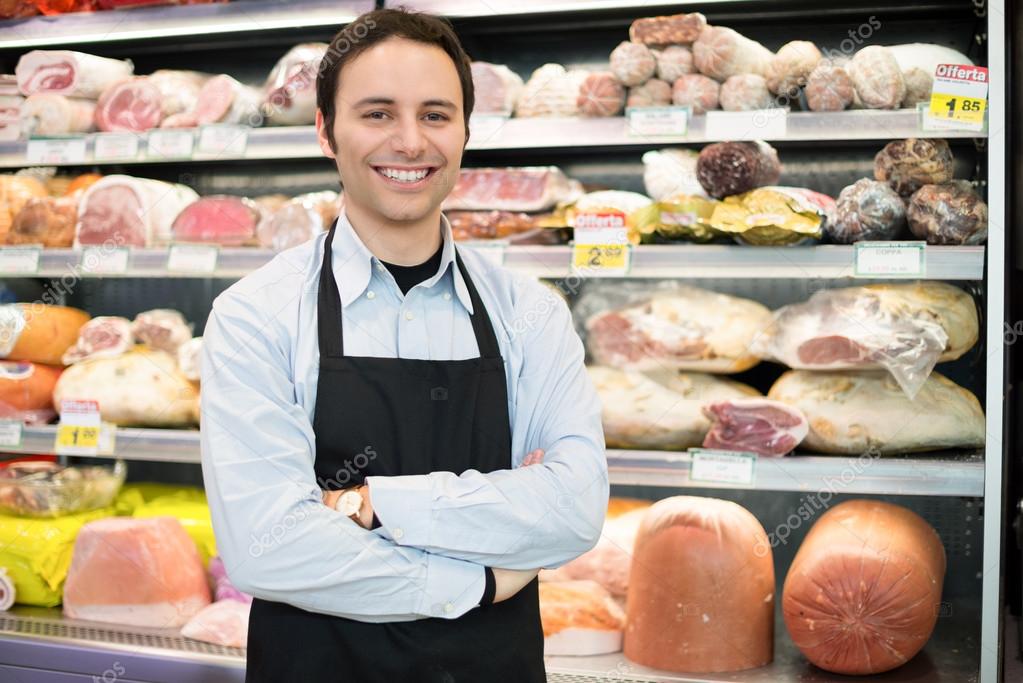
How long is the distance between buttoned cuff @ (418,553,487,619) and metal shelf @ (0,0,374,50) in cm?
166

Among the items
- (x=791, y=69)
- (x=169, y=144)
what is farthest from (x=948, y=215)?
(x=169, y=144)

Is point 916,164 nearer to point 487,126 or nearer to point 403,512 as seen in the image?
point 487,126

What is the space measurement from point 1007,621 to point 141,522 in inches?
92.2

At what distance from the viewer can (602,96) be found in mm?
2627

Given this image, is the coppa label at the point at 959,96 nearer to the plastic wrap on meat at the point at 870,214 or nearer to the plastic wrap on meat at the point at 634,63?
the plastic wrap on meat at the point at 870,214

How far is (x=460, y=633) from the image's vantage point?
1585mm

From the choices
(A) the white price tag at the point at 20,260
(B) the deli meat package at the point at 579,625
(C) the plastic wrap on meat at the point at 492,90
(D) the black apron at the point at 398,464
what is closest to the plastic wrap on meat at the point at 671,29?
(C) the plastic wrap on meat at the point at 492,90

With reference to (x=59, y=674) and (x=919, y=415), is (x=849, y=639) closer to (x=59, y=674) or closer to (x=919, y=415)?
(x=919, y=415)

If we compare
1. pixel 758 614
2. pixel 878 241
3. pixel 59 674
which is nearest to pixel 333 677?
pixel 758 614

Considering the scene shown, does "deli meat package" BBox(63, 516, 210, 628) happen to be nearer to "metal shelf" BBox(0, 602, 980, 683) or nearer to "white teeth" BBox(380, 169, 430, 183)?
"metal shelf" BBox(0, 602, 980, 683)

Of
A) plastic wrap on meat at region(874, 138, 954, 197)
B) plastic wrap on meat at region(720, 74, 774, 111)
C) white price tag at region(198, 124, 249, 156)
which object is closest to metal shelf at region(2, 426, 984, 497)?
plastic wrap on meat at region(874, 138, 954, 197)

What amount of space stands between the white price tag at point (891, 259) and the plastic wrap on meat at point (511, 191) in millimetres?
805

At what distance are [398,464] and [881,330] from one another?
4.44 feet

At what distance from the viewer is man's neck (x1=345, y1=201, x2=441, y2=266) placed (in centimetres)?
167
